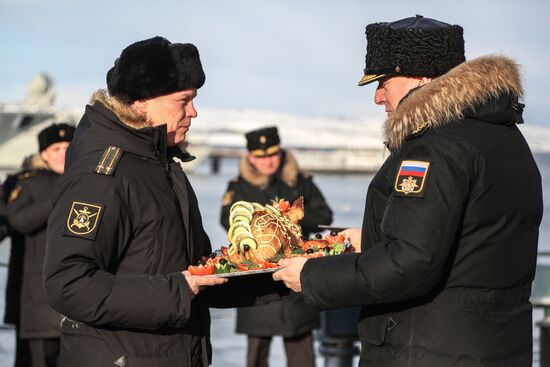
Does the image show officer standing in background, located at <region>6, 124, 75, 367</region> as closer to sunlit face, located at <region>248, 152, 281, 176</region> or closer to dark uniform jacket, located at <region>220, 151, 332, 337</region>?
dark uniform jacket, located at <region>220, 151, 332, 337</region>

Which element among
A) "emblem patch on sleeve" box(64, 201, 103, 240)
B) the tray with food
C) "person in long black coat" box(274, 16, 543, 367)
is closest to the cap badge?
"emblem patch on sleeve" box(64, 201, 103, 240)

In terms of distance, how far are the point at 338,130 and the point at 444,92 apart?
182553 mm

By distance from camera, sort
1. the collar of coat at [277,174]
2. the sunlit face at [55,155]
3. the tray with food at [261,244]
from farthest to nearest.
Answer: the collar of coat at [277,174]
the sunlit face at [55,155]
the tray with food at [261,244]

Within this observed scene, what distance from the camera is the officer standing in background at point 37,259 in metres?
6.44

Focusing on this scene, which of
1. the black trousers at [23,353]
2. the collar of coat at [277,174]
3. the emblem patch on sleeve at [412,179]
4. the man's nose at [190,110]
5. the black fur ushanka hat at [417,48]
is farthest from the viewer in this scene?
the collar of coat at [277,174]

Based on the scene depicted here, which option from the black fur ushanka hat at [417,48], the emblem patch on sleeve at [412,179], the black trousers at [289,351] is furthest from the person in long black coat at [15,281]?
the emblem patch on sleeve at [412,179]

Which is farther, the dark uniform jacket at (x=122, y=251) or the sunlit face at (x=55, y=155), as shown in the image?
the sunlit face at (x=55, y=155)

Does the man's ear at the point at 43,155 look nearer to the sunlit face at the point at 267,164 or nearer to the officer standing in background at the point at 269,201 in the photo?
the officer standing in background at the point at 269,201

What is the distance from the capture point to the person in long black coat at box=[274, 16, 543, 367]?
3.36m

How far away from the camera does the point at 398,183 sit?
3398 mm

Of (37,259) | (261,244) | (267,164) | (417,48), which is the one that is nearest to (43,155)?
(37,259)

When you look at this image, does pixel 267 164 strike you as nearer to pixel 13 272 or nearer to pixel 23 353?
pixel 13 272

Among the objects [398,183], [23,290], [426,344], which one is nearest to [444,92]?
[398,183]

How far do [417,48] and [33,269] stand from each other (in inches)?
139
